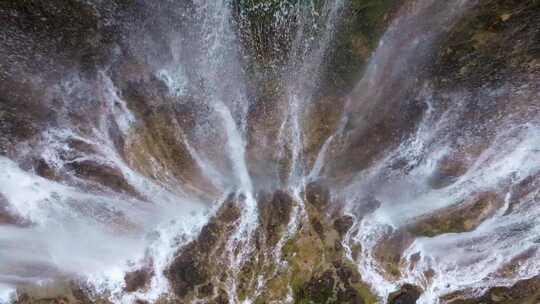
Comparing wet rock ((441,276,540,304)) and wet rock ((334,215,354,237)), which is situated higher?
wet rock ((334,215,354,237))

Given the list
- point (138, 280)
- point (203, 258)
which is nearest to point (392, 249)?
point (203, 258)

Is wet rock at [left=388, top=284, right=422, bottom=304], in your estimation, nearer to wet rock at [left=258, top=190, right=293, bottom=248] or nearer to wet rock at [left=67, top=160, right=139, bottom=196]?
wet rock at [left=258, top=190, right=293, bottom=248]

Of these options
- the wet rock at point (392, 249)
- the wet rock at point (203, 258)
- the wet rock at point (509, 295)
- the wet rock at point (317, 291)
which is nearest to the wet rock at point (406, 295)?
the wet rock at point (392, 249)

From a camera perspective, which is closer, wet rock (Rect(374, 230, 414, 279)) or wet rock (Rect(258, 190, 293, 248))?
wet rock (Rect(258, 190, 293, 248))

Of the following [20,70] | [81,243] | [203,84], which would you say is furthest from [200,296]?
[20,70]

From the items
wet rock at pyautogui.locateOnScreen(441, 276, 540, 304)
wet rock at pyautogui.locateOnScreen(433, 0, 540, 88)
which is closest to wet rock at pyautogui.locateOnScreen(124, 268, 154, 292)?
wet rock at pyautogui.locateOnScreen(441, 276, 540, 304)

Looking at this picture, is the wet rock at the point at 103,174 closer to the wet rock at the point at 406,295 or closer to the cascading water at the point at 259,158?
the cascading water at the point at 259,158
